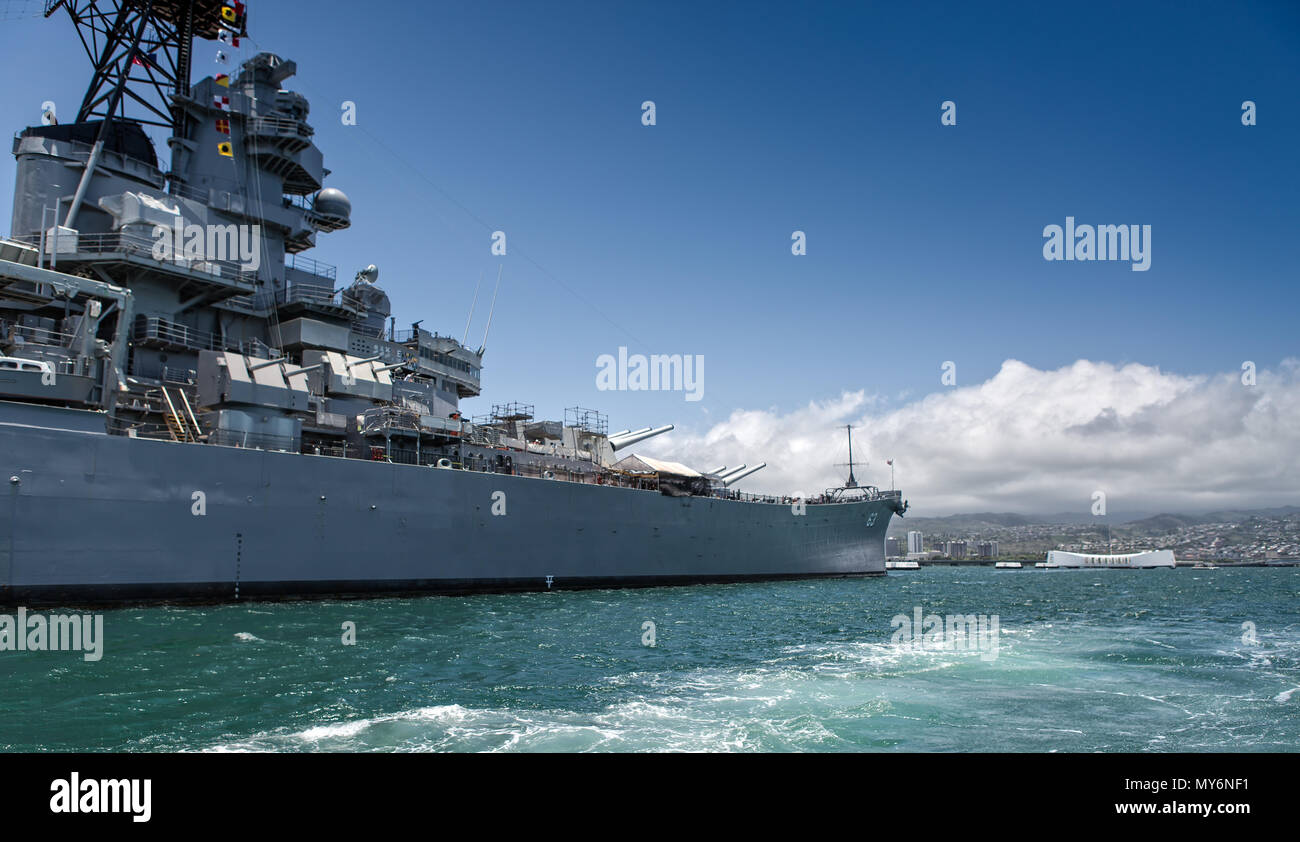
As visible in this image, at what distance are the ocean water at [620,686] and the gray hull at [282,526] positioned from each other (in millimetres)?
1248

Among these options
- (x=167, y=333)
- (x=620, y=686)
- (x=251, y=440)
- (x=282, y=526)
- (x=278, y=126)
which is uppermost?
(x=278, y=126)

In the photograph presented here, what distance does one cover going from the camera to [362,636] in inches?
601

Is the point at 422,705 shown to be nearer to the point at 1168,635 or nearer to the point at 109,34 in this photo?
the point at 1168,635

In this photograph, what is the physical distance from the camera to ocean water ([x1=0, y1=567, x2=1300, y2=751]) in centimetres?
834

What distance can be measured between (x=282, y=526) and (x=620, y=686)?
44.0ft

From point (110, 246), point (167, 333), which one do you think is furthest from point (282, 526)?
point (110, 246)

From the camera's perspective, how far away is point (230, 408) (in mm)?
21328

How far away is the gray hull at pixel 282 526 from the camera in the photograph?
55.9ft

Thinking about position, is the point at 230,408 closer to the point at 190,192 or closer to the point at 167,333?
the point at 167,333

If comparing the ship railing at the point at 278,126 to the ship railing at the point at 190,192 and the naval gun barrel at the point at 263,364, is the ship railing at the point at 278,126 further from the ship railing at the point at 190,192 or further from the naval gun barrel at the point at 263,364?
the naval gun barrel at the point at 263,364

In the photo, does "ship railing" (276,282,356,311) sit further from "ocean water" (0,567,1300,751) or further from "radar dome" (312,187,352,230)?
"ocean water" (0,567,1300,751)

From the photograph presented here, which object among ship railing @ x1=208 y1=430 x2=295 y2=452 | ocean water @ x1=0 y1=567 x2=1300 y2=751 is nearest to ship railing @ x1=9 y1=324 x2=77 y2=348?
ship railing @ x1=208 y1=430 x2=295 y2=452
